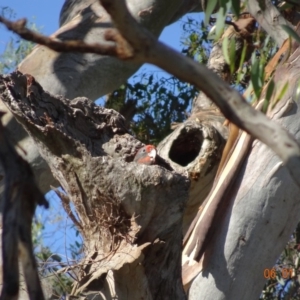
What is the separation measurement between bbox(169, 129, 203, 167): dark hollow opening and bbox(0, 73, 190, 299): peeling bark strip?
3.61 feet

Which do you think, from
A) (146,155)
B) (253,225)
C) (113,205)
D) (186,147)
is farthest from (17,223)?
(186,147)

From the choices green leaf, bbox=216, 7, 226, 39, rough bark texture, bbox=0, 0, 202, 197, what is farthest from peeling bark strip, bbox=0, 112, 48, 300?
rough bark texture, bbox=0, 0, 202, 197

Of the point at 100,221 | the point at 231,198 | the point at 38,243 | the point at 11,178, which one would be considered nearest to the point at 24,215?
the point at 11,178

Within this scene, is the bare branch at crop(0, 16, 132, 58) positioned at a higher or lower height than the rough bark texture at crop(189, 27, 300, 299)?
lower

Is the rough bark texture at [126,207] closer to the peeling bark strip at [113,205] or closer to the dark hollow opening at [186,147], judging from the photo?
the peeling bark strip at [113,205]

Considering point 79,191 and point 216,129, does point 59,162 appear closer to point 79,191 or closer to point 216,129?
point 79,191

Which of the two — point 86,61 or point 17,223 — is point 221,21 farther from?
point 86,61

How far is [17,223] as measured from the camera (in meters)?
1.54

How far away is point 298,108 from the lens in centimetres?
342

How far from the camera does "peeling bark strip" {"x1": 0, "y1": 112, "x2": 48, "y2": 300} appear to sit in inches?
59.9

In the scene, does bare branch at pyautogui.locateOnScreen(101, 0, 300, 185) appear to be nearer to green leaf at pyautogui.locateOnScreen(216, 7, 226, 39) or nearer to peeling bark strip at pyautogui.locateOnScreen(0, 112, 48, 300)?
peeling bark strip at pyautogui.locateOnScreen(0, 112, 48, 300)

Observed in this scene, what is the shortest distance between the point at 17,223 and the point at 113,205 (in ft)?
4.38

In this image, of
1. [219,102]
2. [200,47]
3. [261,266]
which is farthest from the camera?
[200,47]

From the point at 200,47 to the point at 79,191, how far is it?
9.96ft
